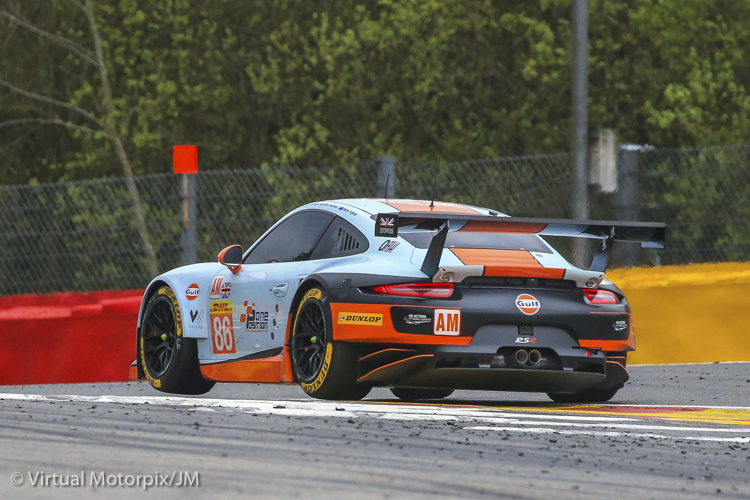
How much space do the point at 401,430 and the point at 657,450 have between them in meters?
1.13

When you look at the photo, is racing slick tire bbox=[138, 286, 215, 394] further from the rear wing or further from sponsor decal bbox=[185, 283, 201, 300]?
the rear wing

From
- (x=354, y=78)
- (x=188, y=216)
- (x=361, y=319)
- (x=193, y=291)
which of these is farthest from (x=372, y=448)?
(x=354, y=78)

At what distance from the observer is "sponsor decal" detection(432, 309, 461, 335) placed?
25.7 ft

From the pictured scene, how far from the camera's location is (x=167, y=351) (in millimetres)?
9773

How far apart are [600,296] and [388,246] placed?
1.29 meters

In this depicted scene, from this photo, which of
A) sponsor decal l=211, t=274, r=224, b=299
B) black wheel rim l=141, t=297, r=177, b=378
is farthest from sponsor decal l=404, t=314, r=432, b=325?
black wheel rim l=141, t=297, r=177, b=378

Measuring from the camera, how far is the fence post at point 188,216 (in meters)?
12.9

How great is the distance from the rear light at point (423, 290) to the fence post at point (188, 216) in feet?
17.2

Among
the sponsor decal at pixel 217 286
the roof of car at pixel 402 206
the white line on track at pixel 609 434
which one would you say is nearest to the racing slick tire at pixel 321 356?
the roof of car at pixel 402 206

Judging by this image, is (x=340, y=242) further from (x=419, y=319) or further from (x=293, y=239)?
(x=419, y=319)

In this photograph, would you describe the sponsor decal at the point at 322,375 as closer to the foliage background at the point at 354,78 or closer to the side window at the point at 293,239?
the side window at the point at 293,239

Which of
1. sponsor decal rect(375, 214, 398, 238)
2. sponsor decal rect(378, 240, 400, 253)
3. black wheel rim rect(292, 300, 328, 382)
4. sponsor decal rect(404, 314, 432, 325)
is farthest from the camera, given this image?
sponsor decal rect(378, 240, 400, 253)

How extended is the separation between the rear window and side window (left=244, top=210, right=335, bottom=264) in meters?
0.70

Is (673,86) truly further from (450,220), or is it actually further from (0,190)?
(450,220)
